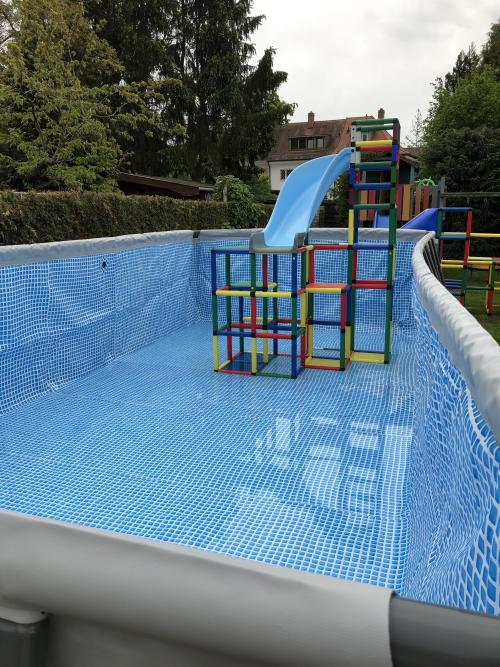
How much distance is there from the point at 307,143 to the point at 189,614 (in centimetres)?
3910

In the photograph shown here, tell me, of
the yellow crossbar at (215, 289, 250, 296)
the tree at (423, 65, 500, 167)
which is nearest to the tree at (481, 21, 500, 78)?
the tree at (423, 65, 500, 167)

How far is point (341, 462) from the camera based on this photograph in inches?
132

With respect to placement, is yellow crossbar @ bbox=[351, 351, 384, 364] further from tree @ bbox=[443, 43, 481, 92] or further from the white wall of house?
tree @ bbox=[443, 43, 481, 92]

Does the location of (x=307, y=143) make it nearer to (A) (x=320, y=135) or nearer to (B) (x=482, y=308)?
(A) (x=320, y=135)

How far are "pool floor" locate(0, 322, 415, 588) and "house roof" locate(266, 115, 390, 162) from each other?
32.8 meters

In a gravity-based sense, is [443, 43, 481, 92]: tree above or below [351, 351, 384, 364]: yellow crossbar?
above

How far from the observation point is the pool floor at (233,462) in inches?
102

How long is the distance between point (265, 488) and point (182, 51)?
75.5 feet

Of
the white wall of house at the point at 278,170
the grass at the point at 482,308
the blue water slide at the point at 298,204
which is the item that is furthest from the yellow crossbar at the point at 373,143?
the white wall of house at the point at 278,170

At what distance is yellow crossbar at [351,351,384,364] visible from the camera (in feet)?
18.5

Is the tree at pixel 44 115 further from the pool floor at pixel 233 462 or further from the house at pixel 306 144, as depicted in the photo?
the house at pixel 306 144

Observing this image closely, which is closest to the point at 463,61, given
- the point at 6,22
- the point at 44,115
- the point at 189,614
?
the point at 6,22

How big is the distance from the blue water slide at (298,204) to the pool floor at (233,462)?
54.5 inches

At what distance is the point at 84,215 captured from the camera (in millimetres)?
7629
